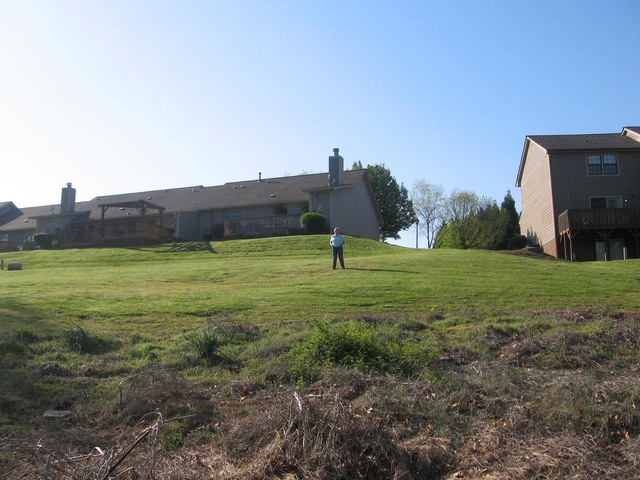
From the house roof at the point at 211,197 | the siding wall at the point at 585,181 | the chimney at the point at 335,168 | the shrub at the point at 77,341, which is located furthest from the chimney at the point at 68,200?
the shrub at the point at 77,341

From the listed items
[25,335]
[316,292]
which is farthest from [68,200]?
[25,335]

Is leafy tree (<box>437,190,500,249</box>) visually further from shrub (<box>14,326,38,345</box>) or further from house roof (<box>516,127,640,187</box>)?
shrub (<box>14,326,38,345</box>)

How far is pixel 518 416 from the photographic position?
23.5ft

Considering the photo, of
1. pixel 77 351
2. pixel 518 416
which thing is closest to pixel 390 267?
pixel 77 351

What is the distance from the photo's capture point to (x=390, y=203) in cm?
6625

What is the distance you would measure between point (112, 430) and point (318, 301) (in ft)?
26.7

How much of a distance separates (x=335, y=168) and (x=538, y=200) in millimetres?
13036

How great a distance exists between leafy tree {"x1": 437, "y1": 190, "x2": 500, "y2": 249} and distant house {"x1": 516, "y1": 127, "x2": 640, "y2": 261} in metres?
15.2

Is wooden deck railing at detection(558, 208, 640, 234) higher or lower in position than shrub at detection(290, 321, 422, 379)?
higher

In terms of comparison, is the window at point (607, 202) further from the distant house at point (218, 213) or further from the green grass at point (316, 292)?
the distant house at point (218, 213)

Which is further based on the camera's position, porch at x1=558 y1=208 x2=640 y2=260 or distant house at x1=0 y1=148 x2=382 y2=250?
distant house at x1=0 y1=148 x2=382 y2=250

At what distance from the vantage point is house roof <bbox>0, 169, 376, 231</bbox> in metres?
43.0

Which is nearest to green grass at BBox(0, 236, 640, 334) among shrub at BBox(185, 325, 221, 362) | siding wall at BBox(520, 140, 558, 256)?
shrub at BBox(185, 325, 221, 362)

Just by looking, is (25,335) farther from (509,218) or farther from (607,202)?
(509,218)
